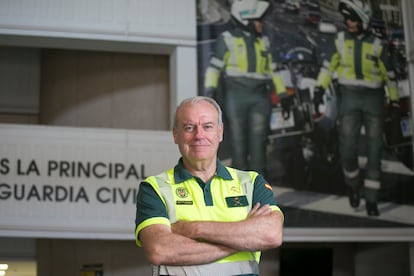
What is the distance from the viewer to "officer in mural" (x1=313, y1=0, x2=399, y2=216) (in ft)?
42.1

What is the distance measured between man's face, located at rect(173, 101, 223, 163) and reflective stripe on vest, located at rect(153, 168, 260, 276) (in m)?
0.14

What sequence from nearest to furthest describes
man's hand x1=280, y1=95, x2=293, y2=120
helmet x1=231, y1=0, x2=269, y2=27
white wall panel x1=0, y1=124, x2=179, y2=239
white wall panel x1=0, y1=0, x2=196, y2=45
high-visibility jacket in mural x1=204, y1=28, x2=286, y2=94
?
white wall panel x1=0, y1=124, x2=179, y2=239 < white wall panel x1=0, y1=0, x2=196, y2=45 < high-visibility jacket in mural x1=204, y1=28, x2=286, y2=94 < man's hand x1=280, y1=95, x2=293, y2=120 < helmet x1=231, y1=0, x2=269, y2=27

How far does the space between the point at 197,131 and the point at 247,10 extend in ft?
33.2

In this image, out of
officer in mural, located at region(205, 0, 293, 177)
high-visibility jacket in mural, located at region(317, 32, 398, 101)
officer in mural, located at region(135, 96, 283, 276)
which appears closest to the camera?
officer in mural, located at region(135, 96, 283, 276)

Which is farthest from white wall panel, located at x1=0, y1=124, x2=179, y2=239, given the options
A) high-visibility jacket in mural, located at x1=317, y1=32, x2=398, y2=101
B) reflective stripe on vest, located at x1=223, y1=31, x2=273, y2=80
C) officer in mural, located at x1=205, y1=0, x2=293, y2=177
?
high-visibility jacket in mural, located at x1=317, y1=32, x2=398, y2=101

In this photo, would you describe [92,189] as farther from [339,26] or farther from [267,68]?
[339,26]

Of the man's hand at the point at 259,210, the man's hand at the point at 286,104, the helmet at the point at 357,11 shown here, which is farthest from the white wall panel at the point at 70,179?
the man's hand at the point at 259,210

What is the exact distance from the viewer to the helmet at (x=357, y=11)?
43.8ft

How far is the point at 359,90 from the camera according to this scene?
13125 mm

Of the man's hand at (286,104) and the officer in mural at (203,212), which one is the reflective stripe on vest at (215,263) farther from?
the man's hand at (286,104)

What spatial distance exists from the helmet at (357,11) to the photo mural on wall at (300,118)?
0.26 metres

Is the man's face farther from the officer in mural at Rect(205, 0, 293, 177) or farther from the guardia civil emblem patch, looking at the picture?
the officer in mural at Rect(205, 0, 293, 177)

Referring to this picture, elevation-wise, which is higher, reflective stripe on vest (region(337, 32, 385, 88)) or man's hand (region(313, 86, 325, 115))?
reflective stripe on vest (region(337, 32, 385, 88))

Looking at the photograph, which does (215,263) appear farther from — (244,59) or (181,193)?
(244,59)
